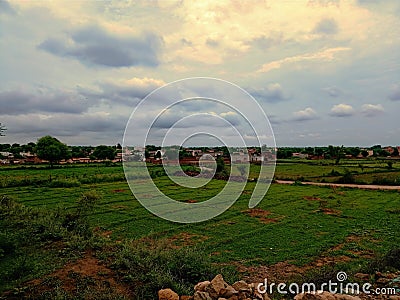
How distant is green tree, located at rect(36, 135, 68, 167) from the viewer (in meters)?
41.0

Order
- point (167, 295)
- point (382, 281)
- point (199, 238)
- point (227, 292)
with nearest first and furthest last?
point (227, 292), point (167, 295), point (382, 281), point (199, 238)

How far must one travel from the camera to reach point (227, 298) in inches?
162

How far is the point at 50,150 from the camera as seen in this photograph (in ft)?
134

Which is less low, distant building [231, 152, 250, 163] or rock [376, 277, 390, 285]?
distant building [231, 152, 250, 163]

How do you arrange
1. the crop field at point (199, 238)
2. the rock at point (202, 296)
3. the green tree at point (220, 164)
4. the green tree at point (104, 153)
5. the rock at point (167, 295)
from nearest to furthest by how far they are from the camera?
1. the rock at point (202, 296)
2. the rock at point (167, 295)
3. the crop field at point (199, 238)
4. the green tree at point (220, 164)
5. the green tree at point (104, 153)

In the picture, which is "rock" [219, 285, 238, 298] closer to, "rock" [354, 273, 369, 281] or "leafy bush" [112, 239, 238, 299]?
"leafy bush" [112, 239, 238, 299]

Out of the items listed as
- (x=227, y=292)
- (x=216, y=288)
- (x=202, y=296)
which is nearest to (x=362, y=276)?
(x=227, y=292)

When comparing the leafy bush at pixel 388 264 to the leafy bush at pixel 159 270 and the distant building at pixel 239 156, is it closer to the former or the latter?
the leafy bush at pixel 159 270

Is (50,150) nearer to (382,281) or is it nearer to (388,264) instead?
(388,264)

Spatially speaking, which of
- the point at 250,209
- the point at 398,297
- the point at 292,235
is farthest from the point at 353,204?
the point at 398,297

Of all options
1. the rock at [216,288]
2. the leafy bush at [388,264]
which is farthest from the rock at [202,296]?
the leafy bush at [388,264]

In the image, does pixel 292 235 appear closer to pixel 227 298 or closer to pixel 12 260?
pixel 227 298

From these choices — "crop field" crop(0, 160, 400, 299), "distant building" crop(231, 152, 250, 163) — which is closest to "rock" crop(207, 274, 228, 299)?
"crop field" crop(0, 160, 400, 299)

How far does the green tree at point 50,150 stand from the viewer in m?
41.0
